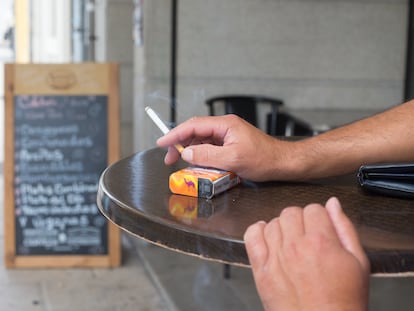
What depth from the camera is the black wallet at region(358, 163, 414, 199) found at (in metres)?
1.19

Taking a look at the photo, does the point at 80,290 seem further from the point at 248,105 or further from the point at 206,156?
the point at 206,156

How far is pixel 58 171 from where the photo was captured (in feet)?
13.1

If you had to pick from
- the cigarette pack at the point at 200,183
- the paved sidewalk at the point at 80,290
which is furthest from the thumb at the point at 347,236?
the paved sidewalk at the point at 80,290

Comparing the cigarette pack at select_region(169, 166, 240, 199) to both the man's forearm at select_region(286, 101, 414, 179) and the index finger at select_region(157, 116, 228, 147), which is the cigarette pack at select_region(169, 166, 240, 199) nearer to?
the index finger at select_region(157, 116, 228, 147)

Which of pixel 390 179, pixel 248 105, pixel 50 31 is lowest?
pixel 248 105

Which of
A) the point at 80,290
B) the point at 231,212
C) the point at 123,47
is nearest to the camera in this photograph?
the point at 231,212

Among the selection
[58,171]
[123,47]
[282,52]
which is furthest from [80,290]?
[123,47]

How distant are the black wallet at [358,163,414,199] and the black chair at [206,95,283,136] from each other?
304 centimetres

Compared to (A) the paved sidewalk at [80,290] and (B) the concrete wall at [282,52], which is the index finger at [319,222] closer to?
(A) the paved sidewalk at [80,290]

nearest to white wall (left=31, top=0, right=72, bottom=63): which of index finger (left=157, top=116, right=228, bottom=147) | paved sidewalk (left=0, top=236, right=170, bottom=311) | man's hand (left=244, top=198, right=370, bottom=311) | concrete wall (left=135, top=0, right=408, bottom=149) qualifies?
concrete wall (left=135, top=0, right=408, bottom=149)

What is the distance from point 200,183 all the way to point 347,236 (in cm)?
38

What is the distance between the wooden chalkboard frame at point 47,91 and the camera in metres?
3.93

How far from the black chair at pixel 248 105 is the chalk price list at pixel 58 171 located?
0.74 metres

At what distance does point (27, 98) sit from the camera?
3955mm
